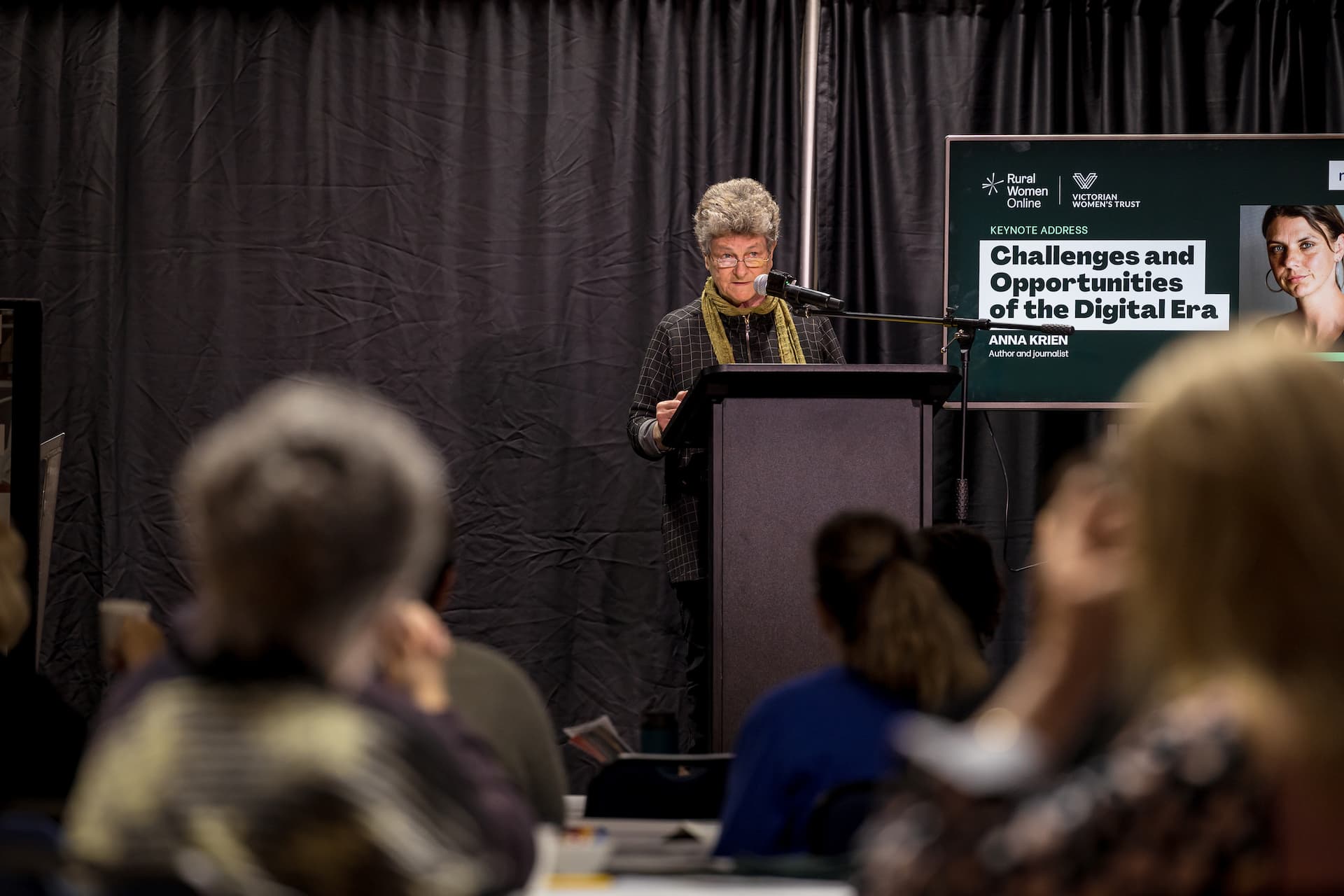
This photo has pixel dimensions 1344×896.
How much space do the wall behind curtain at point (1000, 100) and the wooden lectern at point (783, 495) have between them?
6.14ft

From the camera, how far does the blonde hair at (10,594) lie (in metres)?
2.05

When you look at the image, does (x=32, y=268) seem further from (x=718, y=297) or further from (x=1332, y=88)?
(x=1332, y=88)

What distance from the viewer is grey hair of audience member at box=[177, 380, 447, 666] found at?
1.00 m

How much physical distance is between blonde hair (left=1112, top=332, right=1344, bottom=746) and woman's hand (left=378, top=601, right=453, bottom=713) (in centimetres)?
74

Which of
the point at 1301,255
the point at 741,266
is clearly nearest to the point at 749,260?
the point at 741,266

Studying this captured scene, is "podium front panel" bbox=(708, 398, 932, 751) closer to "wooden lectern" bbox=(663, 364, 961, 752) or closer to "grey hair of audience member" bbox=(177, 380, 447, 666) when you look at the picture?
"wooden lectern" bbox=(663, 364, 961, 752)

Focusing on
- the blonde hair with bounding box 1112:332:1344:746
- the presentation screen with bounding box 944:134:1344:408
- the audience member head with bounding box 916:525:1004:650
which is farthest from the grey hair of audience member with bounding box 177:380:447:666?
the presentation screen with bounding box 944:134:1344:408

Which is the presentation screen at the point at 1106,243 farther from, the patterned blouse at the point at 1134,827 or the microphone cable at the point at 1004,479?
the patterned blouse at the point at 1134,827

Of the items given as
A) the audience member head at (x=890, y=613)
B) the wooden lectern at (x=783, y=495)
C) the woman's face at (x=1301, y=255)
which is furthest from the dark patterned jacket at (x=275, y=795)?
the woman's face at (x=1301, y=255)

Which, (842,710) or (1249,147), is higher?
(1249,147)

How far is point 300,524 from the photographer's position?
3.28ft

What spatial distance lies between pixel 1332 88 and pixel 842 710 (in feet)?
13.6

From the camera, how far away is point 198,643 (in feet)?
3.39

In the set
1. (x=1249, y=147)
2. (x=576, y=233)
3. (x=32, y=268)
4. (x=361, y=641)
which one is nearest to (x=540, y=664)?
(x=576, y=233)
